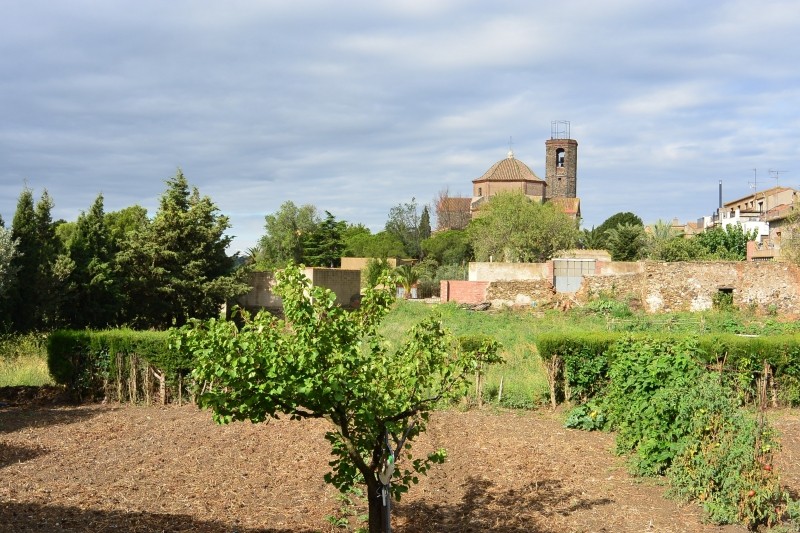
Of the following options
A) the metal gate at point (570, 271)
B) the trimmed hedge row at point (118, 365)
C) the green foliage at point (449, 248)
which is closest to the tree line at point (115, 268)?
the trimmed hedge row at point (118, 365)

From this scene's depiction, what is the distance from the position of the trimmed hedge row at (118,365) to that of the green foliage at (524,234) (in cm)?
3179

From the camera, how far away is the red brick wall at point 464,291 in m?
32.7

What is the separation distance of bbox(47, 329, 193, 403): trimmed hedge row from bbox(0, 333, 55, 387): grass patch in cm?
→ 144

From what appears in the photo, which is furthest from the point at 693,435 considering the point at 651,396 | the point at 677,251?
the point at 677,251

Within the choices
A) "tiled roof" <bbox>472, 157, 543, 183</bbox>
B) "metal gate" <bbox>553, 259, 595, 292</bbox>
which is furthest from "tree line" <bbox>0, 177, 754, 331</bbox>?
"tiled roof" <bbox>472, 157, 543, 183</bbox>

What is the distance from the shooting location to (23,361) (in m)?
19.0

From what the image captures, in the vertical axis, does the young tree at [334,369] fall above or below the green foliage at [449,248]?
below

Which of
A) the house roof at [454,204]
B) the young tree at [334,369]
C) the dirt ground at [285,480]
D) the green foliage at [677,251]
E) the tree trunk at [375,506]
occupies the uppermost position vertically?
the house roof at [454,204]

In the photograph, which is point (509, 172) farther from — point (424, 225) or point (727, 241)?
point (727, 241)

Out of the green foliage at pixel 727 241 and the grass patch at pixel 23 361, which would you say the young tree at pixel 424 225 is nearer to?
the green foliage at pixel 727 241

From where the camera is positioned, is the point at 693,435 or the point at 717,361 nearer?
the point at 693,435

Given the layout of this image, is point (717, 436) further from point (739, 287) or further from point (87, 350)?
point (739, 287)

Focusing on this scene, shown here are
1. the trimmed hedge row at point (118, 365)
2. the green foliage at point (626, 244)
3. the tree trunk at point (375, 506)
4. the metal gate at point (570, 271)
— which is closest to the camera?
the tree trunk at point (375, 506)

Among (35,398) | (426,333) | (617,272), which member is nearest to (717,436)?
(426,333)
